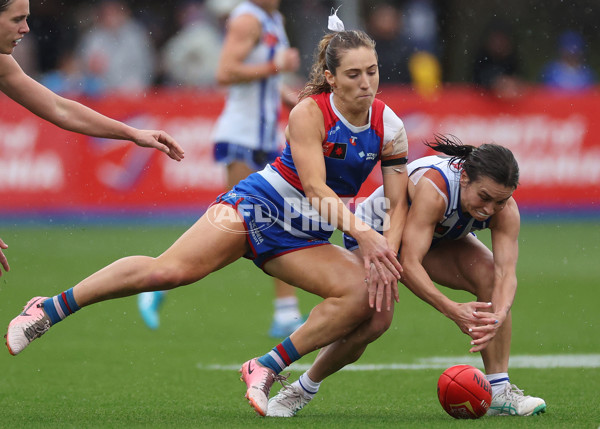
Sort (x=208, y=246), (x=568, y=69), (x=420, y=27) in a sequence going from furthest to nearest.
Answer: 1. (x=568, y=69)
2. (x=420, y=27)
3. (x=208, y=246)

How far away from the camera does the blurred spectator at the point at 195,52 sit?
16.1 m

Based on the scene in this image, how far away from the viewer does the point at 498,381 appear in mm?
5766

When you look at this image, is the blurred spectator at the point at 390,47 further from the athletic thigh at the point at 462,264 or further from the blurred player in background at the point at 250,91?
the athletic thigh at the point at 462,264

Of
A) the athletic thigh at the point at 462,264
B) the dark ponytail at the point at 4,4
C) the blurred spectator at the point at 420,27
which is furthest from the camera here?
the blurred spectator at the point at 420,27

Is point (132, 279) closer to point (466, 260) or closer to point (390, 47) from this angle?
point (466, 260)

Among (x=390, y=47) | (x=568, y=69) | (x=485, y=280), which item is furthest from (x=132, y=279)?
(x=568, y=69)

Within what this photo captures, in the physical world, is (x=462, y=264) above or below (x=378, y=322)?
above

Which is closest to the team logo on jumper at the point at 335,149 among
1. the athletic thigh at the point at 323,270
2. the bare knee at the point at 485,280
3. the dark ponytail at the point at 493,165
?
the athletic thigh at the point at 323,270

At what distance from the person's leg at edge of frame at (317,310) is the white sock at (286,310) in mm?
2498

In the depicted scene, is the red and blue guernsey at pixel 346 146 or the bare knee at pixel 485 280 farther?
the bare knee at pixel 485 280

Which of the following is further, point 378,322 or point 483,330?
point 378,322

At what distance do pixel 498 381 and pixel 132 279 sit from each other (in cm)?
204

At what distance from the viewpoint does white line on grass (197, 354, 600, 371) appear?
23.0ft

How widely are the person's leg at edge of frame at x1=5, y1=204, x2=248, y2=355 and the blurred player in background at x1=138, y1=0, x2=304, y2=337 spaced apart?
10.2ft
